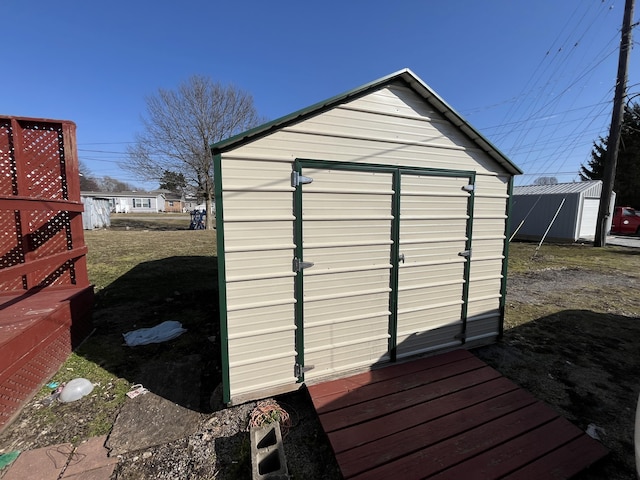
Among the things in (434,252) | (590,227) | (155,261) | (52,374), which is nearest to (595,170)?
(590,227)

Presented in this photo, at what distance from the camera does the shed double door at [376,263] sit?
3.05 m

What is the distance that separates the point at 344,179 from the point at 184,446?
2.83 meters

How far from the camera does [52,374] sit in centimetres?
340

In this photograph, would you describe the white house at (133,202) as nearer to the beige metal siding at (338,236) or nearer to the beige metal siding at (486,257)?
the beige metal siding at (338,236)

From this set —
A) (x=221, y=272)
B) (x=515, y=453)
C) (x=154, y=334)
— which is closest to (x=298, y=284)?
(x=221, y=272)

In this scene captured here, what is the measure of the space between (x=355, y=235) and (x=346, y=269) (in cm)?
39

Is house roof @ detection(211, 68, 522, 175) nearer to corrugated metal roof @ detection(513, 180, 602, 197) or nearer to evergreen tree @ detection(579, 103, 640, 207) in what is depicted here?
corrugated metal roof @ detection(513, 180, 602, 197)

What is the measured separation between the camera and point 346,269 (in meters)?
3.20

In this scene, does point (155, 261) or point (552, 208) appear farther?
point (552, 208)

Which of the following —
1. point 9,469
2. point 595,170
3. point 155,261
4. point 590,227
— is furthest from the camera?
point 595,170

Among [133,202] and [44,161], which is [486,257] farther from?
[133,202]

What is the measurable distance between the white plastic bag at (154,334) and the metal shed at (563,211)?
15067 mm

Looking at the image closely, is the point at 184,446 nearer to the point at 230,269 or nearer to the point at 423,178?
the point at 230,269

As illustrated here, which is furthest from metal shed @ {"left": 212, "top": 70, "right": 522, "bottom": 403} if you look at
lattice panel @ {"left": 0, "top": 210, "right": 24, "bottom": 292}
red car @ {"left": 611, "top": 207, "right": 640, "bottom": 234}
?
red car @ {"left": 611, "top": 207, "right": 640, "bottom": 234}
